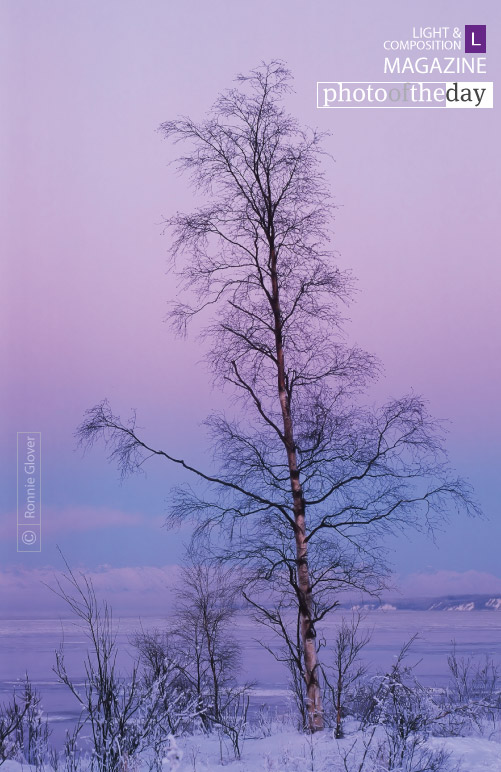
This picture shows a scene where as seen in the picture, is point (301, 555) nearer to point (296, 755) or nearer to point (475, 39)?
point (296, 755)

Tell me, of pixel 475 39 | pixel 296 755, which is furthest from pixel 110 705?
pixel 475 39

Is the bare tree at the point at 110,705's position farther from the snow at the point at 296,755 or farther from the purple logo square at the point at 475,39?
the purple logo square at the point at 475,39

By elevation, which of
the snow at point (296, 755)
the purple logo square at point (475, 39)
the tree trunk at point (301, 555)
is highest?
the purple logo square at point (475, 39)

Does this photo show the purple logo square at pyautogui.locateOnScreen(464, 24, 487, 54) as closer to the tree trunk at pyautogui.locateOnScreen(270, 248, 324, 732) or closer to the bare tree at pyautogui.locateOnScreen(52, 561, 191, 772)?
the tree trunk at pyautogui.locateOnScreen(270, 248, 324, 732)

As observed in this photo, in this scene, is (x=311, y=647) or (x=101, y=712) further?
(x=311, y=647)

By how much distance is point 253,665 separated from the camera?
8431cm

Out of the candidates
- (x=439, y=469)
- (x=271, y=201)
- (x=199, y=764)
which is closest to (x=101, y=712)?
(x=199, y=764)

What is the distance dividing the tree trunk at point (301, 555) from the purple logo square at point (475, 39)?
4350 millimetres

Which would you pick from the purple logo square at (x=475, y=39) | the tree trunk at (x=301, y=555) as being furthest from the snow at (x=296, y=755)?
the purple logo square at (x=475, y=39)

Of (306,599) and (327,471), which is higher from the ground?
(327,471)

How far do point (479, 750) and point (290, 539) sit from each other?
13.6 ft

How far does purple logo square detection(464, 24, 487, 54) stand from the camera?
12.3 metres

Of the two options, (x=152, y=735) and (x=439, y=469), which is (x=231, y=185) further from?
(x=152, y=735)

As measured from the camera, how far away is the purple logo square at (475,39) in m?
12.3
